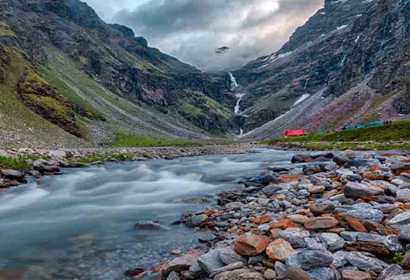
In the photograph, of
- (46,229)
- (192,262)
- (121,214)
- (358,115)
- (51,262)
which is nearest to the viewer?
(192,262)

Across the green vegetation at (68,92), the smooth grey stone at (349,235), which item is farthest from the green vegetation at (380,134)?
the green vegetation at (68,92)

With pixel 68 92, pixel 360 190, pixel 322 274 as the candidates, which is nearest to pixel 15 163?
pixel 360 190

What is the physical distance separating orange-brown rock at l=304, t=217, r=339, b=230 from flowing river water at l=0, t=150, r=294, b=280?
168 inches

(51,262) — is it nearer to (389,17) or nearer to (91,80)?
Answer: (91,80)

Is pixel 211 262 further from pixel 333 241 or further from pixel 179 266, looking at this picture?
pixel 333 241

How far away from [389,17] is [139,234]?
192753mm

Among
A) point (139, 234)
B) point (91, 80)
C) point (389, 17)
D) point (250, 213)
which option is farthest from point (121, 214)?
point (389, 17)

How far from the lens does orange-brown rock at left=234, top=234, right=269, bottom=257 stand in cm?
705

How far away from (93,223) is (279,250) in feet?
33.0

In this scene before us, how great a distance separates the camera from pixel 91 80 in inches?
6147

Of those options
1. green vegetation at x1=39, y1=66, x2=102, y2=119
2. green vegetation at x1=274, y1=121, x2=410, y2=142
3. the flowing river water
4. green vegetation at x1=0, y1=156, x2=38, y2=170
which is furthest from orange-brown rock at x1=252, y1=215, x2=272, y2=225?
green vegetation at x1=39, y1=66, x2=102, y2=119

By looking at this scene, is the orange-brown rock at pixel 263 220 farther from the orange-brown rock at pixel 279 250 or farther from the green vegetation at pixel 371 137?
the green vegetation at pixel 371 137

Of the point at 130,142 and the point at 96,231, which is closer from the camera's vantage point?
the point at 96,231

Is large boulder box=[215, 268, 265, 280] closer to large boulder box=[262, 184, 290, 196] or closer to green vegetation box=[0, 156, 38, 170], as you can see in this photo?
large boulder box=[262, 184, 290, 196]
